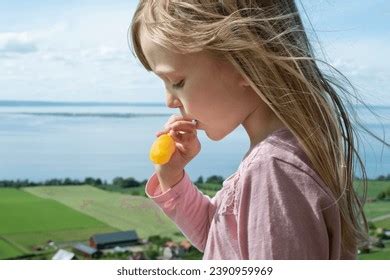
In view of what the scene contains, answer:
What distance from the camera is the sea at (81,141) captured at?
1.12 m

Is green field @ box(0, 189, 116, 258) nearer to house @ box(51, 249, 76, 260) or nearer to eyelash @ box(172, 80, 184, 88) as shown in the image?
house @ box(51, 249, 76, 260)

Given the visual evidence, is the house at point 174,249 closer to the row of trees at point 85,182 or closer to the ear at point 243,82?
the row of trees at point 85,182

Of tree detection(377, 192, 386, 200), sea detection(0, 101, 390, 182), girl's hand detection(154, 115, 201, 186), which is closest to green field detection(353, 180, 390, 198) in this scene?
tree detection(377, 192, 386, 200)

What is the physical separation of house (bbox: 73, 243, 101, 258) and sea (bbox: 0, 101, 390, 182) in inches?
4.8

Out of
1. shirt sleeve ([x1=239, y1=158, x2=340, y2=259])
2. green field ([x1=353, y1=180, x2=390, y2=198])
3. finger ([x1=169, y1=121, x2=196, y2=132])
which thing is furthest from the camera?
green field ([x1=353, y1=180, x2=390, y2=198])

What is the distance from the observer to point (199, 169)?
3.66 feet

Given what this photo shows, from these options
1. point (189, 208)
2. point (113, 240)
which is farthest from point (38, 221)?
point (189, 208)

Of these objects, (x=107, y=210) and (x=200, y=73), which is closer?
(x=200, y=73)

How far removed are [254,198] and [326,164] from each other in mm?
87

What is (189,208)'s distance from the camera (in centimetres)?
88

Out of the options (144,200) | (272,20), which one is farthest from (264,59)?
(144,200)

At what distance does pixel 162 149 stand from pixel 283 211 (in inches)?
8.5

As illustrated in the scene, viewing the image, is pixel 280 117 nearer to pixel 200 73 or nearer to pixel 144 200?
pixel 200 73

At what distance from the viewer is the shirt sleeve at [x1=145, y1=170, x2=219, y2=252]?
0.88 meters
